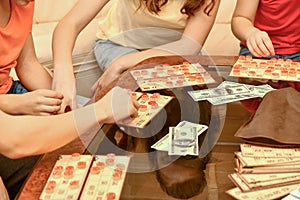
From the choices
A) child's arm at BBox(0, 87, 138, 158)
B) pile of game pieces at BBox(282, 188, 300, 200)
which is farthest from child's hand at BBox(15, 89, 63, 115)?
pile of game pieces at BBox(282, 188, 300, 200)

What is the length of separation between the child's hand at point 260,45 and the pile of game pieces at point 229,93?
261mm

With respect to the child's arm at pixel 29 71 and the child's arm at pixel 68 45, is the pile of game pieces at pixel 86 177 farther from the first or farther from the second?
the child's arm at pixel 29 71

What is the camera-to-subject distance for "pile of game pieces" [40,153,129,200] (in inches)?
36.1

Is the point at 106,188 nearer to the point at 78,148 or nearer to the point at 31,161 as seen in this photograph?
the point at 78,148

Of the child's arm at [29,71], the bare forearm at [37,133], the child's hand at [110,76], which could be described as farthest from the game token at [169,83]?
the child's arm at [29,71]

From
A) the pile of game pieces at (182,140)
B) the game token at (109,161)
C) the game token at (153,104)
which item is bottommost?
the game token at (153,104)

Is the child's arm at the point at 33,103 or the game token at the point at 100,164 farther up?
the game token at the point at 100,164

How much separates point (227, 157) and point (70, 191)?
34cm

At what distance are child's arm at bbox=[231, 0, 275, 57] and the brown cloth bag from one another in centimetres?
42

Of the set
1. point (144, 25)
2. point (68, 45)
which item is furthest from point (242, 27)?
point (68, 45)

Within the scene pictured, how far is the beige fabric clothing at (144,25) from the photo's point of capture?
1872mm

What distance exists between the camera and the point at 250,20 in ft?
6.27

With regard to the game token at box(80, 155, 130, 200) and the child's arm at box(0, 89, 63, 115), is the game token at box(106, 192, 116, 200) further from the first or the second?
the child's arm at box(0, 89, 63, 115)

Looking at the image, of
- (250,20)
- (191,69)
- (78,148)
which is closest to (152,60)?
(191,69)
